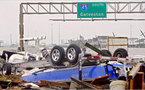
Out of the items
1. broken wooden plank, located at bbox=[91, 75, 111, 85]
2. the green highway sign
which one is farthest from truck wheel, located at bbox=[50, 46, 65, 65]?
the green highway sign

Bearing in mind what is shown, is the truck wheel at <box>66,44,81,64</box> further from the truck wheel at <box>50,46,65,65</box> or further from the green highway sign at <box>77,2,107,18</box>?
the green highway sign at <box>77,2,107,18</box>

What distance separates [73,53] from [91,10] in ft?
47.9

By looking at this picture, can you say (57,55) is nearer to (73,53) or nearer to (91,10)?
(73,53)

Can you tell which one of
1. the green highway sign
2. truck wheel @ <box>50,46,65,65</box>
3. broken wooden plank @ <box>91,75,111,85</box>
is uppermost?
the green highway sign

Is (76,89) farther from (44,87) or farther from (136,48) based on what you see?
(136,48)

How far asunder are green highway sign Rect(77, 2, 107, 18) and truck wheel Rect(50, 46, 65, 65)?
1376 cm

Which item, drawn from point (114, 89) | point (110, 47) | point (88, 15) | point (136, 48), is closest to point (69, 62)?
point (114, 89)

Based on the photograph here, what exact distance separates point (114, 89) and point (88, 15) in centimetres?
1778

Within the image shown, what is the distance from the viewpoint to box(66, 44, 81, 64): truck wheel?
10305 mm

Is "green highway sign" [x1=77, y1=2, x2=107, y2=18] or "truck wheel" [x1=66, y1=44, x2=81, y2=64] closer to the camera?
"truck wheel" [x1=66, y1=44, x2=81, y2=64]

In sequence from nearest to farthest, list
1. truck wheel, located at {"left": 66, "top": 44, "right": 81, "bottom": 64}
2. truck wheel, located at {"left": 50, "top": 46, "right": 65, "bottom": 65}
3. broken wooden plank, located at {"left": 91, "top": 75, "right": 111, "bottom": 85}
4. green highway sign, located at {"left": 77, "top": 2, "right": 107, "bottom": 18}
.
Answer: broken wooden plank, located at {"left": 91, "top": 75, "right": 111, "bottom": 85}, truck wheel, located at {"left": 66, "top": 44, "right": 81, "bottom": 64}, truck wheel, located at {"left": 50, "top": 46, "right": 65, "bottom": 65}, green highway sign, located at {"left": 77, "top": 2, "right": 107, "bottom": 18}

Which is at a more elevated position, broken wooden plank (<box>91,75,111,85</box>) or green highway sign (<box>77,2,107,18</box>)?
green highway sign (<box>77,2,107,18</box>)

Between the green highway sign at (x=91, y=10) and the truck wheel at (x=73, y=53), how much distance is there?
14.3 m

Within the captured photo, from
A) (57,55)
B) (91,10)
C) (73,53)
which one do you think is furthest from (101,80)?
(91,10)
